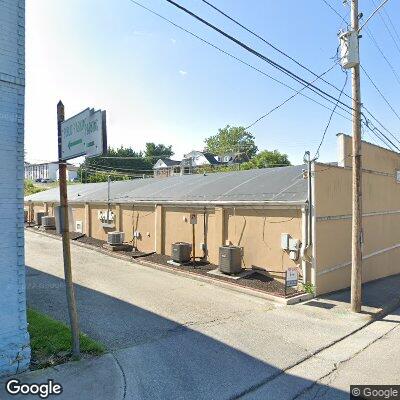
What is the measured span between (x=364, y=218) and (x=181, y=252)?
316 inches

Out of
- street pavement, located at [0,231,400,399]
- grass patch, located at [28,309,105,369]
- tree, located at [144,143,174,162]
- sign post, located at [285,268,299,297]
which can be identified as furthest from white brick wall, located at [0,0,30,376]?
tree, located at [144,143,174,162]

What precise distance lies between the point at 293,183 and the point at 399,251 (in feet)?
29.8

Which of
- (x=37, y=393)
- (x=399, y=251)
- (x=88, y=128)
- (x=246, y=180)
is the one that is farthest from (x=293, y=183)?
(x=37, y=393)

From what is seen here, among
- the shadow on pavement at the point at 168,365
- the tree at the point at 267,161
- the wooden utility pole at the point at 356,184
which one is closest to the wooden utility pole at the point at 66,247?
the shadow on pavement at the point at 168,365

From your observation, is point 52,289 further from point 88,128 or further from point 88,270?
point 88,128

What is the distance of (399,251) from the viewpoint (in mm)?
19984

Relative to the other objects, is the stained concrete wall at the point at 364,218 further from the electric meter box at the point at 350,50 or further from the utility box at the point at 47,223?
the utility box at the point at 47,223

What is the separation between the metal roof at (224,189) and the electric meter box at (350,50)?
452 centimetres

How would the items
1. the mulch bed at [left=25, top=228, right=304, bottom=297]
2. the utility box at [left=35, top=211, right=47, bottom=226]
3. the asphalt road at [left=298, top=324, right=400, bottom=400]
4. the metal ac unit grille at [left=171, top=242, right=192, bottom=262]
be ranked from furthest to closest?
the utility box at [left=35, top=211, right=47, bottom=226]
the metal ac unit grille at [left=171, top=242, right=192, bottom=262]
the mulch bed at [left=25, top=228, right=304, bottom=297]
the asphalt road at [left=298, top=324, right=400, bottom=400]

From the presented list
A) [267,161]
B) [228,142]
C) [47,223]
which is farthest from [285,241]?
[228,142]

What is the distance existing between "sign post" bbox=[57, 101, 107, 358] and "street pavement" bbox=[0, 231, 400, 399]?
1192 mm

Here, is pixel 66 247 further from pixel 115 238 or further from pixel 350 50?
pixel 115 238

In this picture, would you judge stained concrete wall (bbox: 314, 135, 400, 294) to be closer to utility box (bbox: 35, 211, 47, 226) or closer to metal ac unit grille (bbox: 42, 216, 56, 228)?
metal ac unit grille (bbox: 42, 216, 56, 228)

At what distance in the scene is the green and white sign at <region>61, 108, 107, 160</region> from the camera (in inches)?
244
